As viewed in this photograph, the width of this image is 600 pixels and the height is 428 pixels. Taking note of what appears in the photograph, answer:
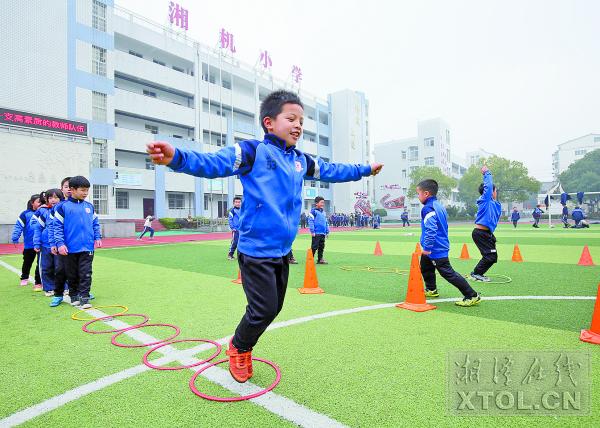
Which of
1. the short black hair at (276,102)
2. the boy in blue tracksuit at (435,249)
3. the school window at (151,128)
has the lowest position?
the boy in blue tracksuit at (435,249)

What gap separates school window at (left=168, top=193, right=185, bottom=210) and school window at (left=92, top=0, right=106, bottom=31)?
15.3 m

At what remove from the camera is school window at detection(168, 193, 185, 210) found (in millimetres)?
36219

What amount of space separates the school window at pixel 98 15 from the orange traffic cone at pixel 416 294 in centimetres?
3346

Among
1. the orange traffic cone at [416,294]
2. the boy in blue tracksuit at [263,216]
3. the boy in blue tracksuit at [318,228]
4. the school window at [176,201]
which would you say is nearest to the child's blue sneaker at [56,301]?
the boy in blue tracksuit at [263,216]

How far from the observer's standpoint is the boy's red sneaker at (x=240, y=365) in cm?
277

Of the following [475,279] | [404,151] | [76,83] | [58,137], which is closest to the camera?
[475,279]

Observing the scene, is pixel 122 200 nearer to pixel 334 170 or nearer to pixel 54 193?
pixel 54 193

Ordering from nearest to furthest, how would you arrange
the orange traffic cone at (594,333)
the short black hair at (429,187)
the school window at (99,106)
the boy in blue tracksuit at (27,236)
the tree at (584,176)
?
the orange traffic cone at (594,333) → the short black hair at (429,187) → the boy in blue tracksuit at (27,236) → the school window at (99,106) → the tree at (584,176)

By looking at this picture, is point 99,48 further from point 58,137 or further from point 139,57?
point 58,137

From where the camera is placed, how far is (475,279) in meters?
6.95

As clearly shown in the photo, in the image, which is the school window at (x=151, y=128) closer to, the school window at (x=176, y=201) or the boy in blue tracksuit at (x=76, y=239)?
the school window at (x=176, y=201)

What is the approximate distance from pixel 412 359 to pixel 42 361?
332 cm

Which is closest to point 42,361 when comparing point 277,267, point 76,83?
point 277,267

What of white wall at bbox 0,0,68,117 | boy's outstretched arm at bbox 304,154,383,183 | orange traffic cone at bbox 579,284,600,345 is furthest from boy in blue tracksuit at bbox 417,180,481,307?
white wall at bbox 0,0,68,117
